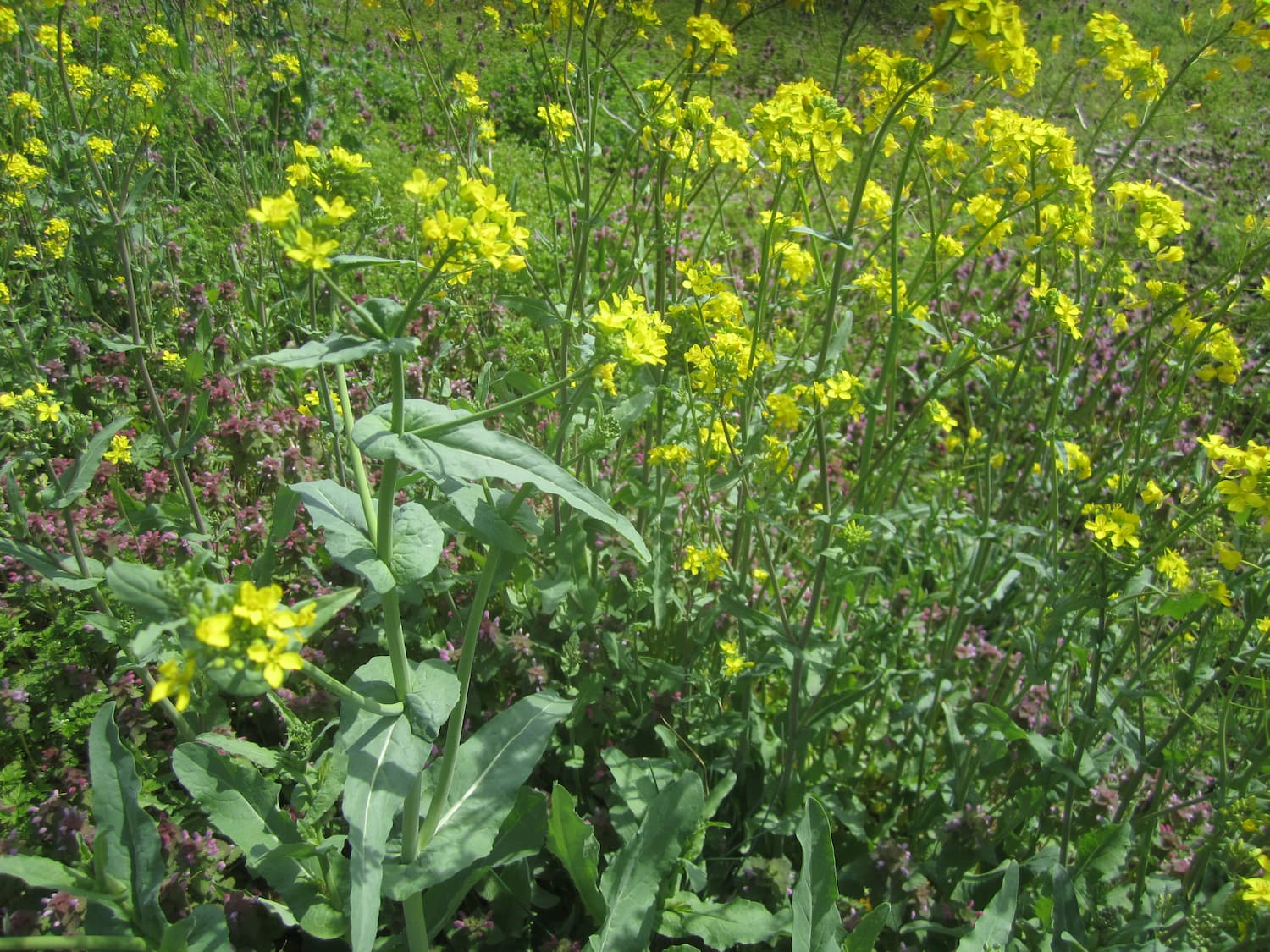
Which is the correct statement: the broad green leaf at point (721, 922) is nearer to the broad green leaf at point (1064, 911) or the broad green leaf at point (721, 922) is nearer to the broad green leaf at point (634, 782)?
the broad green leaf at point (634, 782)

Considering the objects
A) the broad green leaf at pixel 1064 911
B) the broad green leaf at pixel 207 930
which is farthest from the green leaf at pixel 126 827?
the broad green leaf at pixel 1064 911

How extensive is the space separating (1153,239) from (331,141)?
4946mm

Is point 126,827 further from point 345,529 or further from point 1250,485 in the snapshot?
point 1250,485

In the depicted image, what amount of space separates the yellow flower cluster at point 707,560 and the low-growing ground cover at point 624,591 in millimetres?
21

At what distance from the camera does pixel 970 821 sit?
2543mm

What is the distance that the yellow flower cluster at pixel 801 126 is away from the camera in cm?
215

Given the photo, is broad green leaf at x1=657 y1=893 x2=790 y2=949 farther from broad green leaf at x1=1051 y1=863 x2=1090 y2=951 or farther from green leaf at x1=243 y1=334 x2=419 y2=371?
green leaf at x1=243 y1=334 x2=419 y2=371

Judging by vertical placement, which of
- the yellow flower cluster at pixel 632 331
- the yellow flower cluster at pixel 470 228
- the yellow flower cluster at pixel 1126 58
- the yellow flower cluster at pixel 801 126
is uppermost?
the yellow flower cluster at pixel 1126 58

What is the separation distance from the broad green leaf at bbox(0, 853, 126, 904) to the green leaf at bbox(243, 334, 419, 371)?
1.18 meters

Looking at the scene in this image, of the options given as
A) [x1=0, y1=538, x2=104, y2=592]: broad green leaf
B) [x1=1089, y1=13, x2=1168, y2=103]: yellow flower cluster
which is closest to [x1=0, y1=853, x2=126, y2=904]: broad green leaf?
[x1=0, y1=538, x2=104, y2=592]: broad green leaf

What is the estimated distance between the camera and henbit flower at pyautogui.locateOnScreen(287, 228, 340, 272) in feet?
4.28

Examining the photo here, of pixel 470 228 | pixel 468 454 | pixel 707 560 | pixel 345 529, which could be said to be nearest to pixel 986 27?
pixel 470 228

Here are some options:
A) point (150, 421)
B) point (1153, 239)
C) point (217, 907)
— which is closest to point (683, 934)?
point (217, 907)

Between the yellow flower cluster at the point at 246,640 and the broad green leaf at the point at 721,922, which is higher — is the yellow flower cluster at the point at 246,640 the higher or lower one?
the higher one
